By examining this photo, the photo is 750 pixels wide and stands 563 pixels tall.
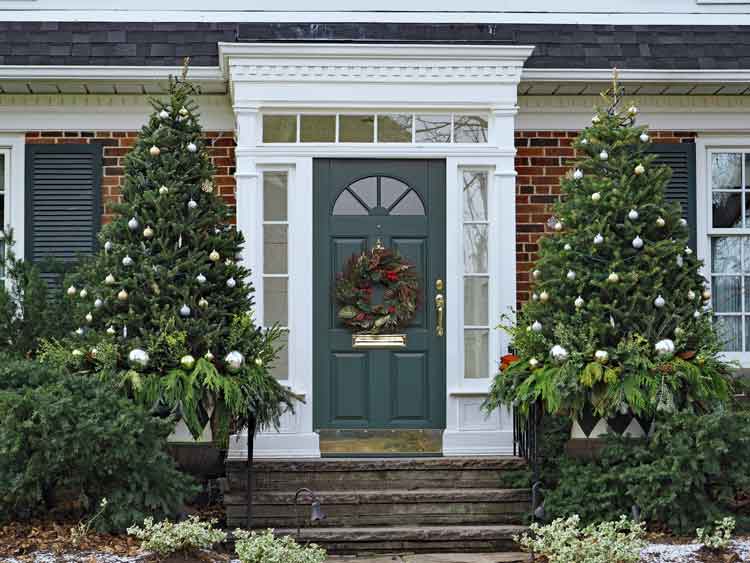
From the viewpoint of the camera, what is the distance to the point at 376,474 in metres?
8.19

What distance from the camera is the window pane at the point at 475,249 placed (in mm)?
8891

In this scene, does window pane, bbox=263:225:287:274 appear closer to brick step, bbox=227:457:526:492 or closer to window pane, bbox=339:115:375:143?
window pane, bbox=339:115:375:143

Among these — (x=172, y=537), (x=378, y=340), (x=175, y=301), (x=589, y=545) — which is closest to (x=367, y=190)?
(x=378, y=340)

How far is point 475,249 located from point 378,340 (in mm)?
994

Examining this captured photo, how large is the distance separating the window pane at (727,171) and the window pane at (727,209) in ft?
0.21

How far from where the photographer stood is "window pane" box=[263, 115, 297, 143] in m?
8.80

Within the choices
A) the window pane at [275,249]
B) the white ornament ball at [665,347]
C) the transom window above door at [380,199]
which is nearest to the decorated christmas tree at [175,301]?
the window pane at [275,249]

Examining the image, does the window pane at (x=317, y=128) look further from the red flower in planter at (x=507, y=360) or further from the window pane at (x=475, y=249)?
the red flower in planter at (x=507, y=360)

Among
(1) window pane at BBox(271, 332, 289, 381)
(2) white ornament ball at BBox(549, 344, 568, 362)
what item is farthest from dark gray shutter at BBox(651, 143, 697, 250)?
(1) window pane at BBox(271, 332, 289, 381)

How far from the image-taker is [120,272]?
7645 millimetres

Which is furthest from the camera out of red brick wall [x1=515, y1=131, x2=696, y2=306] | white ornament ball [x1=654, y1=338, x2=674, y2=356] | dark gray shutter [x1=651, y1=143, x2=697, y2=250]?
dark gray shutter [x1=651, y1=143, x2=697, y2=250]

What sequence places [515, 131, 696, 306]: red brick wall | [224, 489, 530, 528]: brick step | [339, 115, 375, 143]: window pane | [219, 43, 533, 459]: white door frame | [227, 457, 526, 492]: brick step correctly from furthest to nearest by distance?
[515, 131, 696, 306]: red brick wall, [339, 115, 375, 143]: window pane, [219, 43, 533, 459]: white door frame, [227, 457, 526, 492]: brick step, [224, 489, 530, 528]: brick step

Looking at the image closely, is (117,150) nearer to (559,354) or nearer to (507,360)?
(507,360)

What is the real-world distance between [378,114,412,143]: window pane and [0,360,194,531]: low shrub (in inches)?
114
